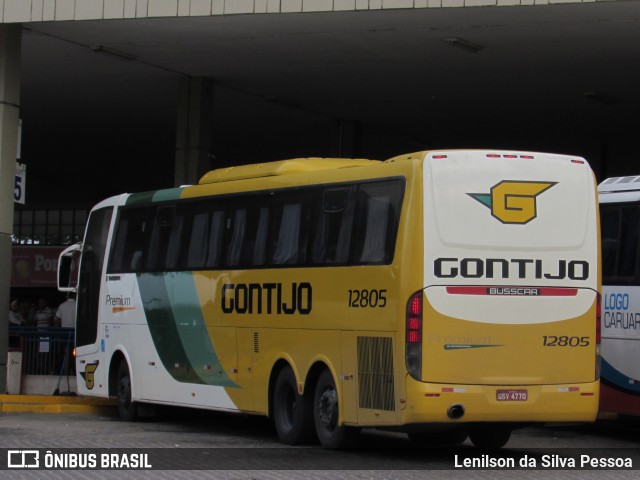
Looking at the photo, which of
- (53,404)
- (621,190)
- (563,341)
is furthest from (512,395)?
(53,404)

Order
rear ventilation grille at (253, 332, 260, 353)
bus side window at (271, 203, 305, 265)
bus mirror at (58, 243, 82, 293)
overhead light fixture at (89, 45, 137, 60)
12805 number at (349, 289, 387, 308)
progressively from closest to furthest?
12805 number at (349, 289, 387, 308)
bus side window at (271, 203, 305, 265)
rear ventilation grille at (253, 332, 260, 353)
bus mirror at (58, 243, 82, 293)
overhead light fixture at (89, 45, 137, 60)

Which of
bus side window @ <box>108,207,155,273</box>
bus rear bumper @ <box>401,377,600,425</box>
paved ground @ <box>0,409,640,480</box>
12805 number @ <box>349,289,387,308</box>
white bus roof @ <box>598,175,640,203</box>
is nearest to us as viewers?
paved ground @ <box>0,409,640,480</box>

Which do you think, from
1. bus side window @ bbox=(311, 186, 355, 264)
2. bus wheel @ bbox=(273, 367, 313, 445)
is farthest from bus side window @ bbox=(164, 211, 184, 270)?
bus side window @ bbox=(311, 186, 355, 264)

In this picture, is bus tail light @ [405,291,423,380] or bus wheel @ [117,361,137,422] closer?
bus tail light @ [405,291,423,380]

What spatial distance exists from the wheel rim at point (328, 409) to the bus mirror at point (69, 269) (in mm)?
7598

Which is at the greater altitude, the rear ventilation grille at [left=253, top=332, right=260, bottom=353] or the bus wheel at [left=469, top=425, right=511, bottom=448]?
the rear ventilation grille at [left=253, top=332, right=260, bottom=353]

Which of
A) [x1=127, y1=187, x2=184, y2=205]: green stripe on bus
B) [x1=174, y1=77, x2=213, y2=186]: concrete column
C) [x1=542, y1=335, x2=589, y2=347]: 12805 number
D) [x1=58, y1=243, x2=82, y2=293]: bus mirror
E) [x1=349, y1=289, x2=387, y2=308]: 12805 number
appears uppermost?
[x1=174, y1=77, x2=213, y2=186]: concrete column

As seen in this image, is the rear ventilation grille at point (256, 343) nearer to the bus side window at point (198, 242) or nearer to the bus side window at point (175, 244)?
the bus side window at point (198, 242)

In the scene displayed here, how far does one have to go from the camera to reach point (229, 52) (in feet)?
77.0

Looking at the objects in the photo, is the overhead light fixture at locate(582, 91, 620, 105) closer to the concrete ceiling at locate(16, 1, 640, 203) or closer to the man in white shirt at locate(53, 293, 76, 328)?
the concrete ceiling at locate(16, 1, 640, 203)

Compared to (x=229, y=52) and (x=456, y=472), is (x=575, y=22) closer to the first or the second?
(x=229, y=52)

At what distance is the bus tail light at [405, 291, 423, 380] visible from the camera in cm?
1280

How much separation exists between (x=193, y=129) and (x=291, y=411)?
12361 mm

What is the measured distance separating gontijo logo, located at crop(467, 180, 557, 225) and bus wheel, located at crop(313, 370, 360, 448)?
9.00 ft
